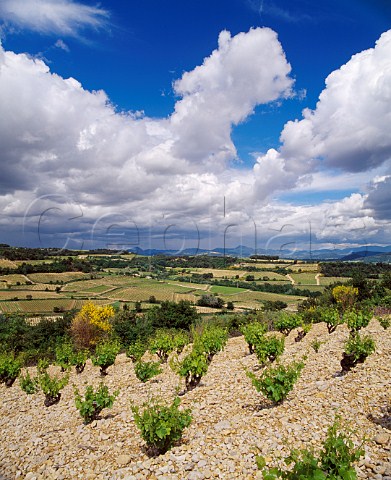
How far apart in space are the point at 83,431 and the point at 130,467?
4467 mm

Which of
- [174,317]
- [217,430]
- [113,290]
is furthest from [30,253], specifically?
[217,430]

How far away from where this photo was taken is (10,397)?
20.2m

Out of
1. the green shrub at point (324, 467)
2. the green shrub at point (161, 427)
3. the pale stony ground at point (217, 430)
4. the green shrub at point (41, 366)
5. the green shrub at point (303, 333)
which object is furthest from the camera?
the green shrub at point (303, 333)

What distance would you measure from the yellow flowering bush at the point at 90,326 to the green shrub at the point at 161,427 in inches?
1620

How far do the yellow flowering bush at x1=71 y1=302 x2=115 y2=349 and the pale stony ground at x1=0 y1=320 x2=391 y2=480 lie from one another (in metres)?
35.2

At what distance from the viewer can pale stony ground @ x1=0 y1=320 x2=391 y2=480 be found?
8.15m

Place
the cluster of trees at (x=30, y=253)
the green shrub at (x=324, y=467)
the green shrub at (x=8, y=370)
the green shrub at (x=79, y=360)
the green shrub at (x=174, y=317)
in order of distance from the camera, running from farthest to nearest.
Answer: the cluster of trees at (x=30, y=253) < the green shrub at (x=174, y=317) < the green shrub at (x=79, y=360) < the green shrub at (x=8, y=370) < the green shrub at (x=324, y=467)

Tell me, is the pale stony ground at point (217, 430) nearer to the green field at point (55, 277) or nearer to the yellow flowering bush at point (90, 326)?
the yellow flowering bush at point (90, 326)

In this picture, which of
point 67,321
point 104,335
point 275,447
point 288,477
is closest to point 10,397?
point 275,447

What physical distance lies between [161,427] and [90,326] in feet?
163

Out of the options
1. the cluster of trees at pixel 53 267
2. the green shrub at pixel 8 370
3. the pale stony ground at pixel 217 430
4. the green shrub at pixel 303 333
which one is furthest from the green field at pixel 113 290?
the pale stony ground at pixel 217 430

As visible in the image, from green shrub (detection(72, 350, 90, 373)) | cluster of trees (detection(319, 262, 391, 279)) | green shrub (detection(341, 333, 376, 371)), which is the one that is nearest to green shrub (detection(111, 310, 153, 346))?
green shrub (detection(72, 350, 90, 373))

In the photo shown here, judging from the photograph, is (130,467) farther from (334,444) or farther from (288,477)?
(334,444)

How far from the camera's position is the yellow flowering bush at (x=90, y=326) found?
50725 millimetres
